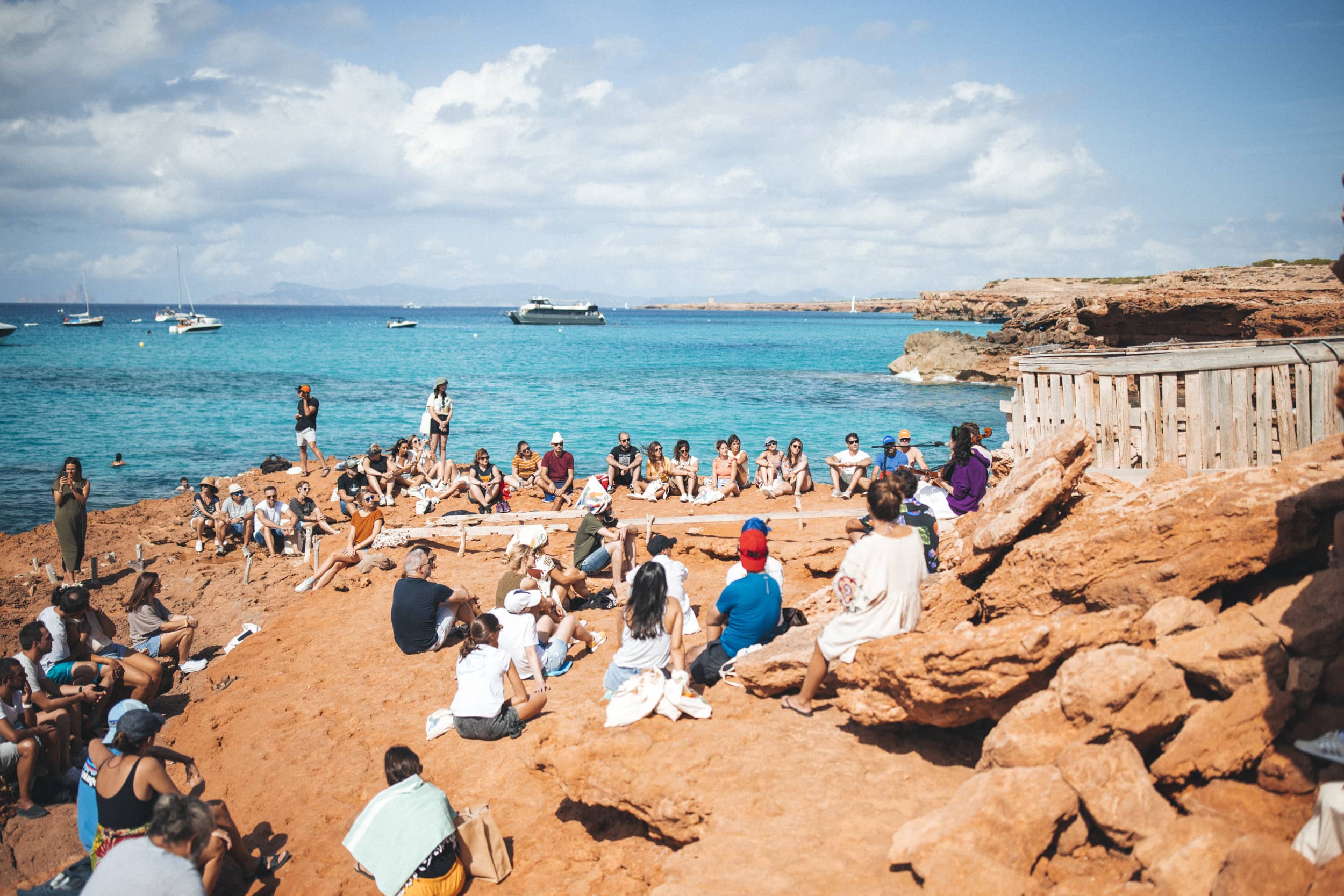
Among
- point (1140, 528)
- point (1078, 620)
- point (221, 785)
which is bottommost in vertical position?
point (221, 785)

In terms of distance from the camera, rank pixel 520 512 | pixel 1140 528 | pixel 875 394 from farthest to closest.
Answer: pixel 875 394 → pixel 520 512 → pixel 1140 528

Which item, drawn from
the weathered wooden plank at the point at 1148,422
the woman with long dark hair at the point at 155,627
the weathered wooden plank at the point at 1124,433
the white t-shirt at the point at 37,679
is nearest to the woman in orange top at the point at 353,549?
the woman with long dark hair at the point at 155,627

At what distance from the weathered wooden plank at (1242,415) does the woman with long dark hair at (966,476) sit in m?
2.88

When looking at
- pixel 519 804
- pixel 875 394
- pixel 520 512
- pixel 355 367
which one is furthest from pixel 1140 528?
pixel 355 367

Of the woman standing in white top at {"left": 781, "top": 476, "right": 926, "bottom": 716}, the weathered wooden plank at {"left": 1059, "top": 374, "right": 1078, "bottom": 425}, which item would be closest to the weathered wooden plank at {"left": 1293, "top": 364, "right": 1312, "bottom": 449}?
the weathered wooden plank at {"left": 1059, "top": 374, "right": 1078, "bottom": 425}

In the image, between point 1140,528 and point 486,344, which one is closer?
point 1140,528

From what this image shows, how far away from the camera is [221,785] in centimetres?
656

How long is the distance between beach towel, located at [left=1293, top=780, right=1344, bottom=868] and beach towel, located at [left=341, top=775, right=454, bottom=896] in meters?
4.46

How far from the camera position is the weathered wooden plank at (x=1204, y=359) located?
6.31m

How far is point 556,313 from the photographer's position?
103375 millimetres

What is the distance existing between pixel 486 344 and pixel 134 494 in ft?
186

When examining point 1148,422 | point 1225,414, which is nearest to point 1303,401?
point 1225,414

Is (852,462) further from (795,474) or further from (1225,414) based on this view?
(1225,414)

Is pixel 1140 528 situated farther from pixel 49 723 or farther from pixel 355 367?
pixel 355 367
